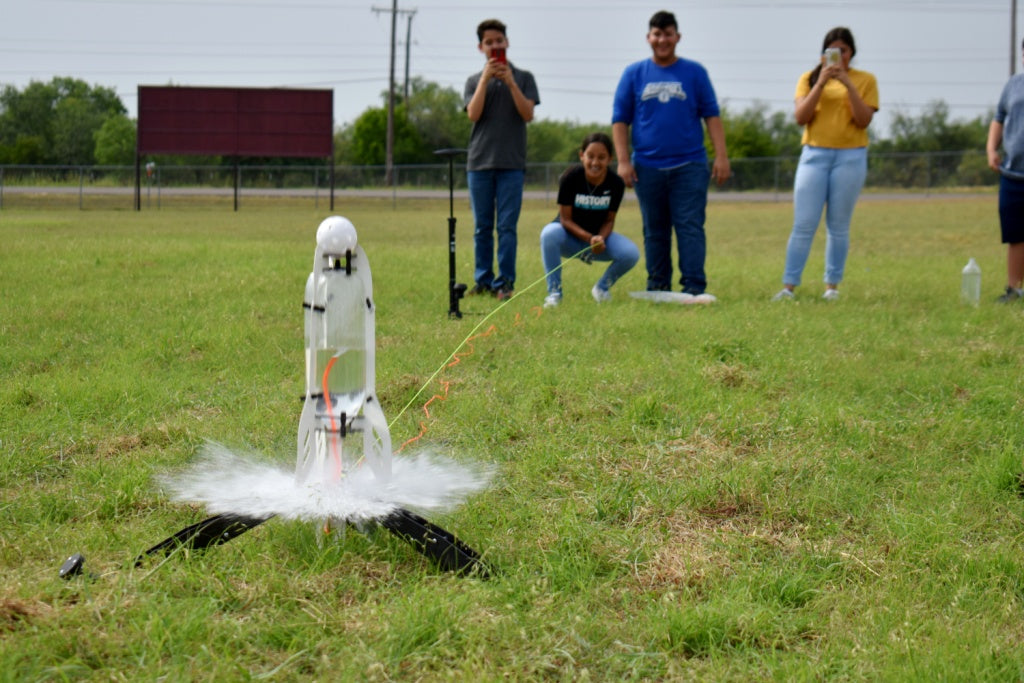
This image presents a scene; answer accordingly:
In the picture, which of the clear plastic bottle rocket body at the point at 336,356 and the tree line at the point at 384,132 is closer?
the clear plastic bottle rocket body at the point at 336,356

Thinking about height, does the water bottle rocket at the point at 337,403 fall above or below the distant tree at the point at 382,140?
below

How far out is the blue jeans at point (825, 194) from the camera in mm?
8094

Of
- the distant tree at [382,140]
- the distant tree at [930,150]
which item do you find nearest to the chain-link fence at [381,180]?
the distant tree at [930,150]

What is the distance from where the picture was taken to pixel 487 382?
498cm

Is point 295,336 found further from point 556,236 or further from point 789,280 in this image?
point 789,280

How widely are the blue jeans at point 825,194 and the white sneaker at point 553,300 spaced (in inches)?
76.9

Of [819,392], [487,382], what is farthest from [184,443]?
[819,392]

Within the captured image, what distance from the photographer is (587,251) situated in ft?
27.0

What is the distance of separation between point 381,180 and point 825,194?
37754 millimetres

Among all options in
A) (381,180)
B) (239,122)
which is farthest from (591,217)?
(381,180)

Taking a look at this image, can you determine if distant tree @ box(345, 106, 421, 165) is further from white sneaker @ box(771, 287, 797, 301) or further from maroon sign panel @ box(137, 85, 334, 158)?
white sneaker @ box(771, 287, 797, 301)

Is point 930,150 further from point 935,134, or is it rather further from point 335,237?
point 335,237

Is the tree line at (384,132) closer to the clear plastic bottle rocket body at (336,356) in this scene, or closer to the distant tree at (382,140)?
the distant tree at (382,140)

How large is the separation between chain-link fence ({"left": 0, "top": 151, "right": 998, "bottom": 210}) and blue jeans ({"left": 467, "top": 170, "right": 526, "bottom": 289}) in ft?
99.8
